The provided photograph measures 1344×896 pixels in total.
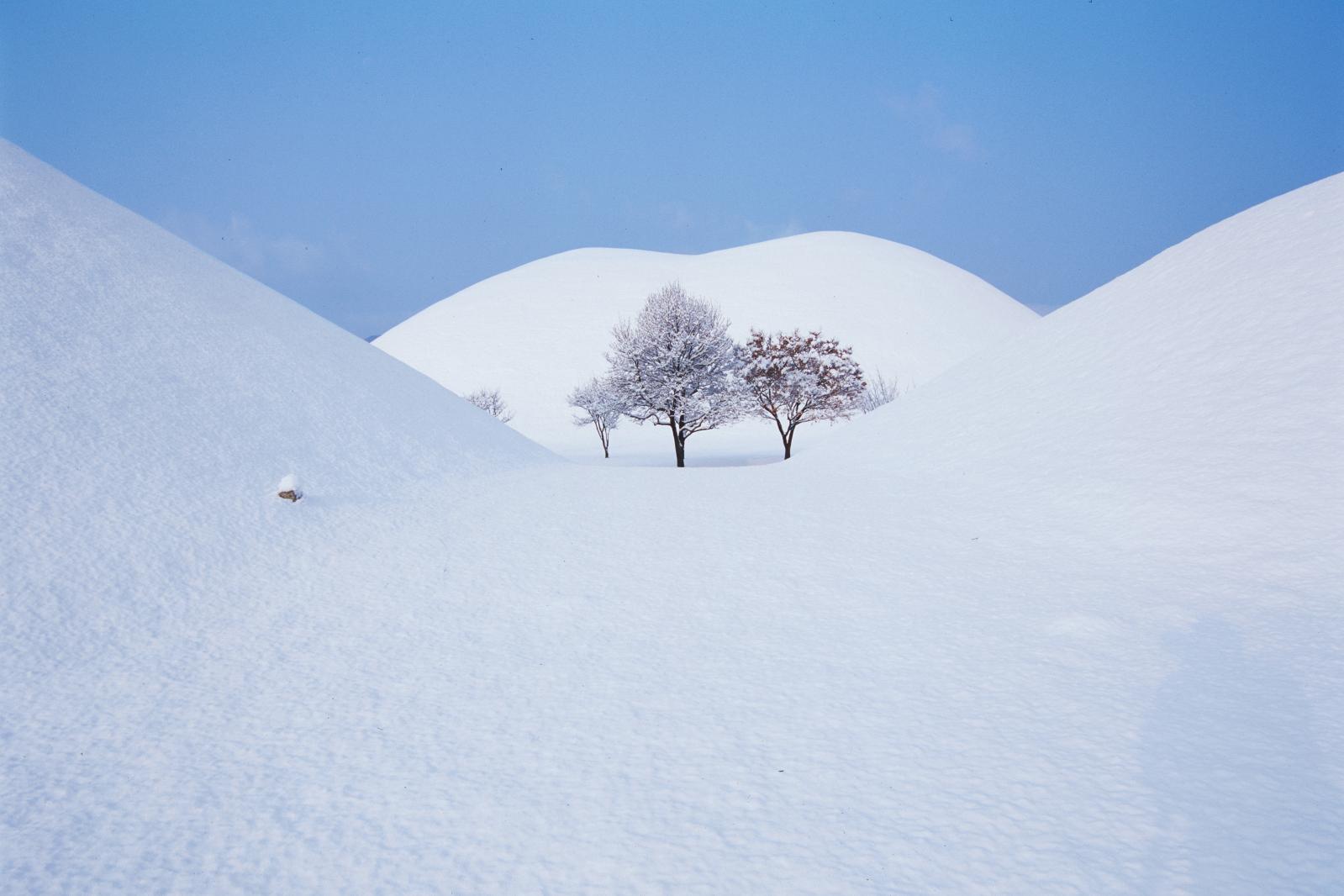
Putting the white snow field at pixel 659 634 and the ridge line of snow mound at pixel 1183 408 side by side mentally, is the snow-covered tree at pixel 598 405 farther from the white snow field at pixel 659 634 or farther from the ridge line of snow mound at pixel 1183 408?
the white snow field at pixel 659 634

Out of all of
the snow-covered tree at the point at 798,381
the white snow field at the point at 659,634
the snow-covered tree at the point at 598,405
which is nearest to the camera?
the white snow field at the point at 659,634

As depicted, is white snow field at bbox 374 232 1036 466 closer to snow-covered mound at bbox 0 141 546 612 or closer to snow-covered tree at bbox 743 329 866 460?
snow-covered tree at bbox 743 329 866 460

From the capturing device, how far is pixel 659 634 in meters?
6.92

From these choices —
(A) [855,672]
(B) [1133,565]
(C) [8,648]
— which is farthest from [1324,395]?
(C) [8,648]

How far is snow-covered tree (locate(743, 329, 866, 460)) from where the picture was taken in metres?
33.9

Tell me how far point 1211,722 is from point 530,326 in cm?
7977

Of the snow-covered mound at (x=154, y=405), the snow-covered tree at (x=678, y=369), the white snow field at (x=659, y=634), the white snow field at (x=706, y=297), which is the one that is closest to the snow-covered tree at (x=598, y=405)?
the white snow field at (x=706, y=297)

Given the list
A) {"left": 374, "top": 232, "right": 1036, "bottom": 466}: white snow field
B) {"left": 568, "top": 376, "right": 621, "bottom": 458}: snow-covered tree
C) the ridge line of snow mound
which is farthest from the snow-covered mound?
{"left": 374, "top": 232, "right": 1036, "bottom": 466}: white snow field

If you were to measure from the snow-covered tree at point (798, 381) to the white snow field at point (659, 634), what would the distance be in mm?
19179

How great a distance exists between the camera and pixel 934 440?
15.6m

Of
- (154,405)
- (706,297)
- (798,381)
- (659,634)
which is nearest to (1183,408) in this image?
(659,634)

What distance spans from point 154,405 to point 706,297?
73011 millimetres

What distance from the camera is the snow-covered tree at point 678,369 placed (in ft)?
96.1

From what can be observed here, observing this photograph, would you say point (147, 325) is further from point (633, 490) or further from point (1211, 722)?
point (1211, 722)
